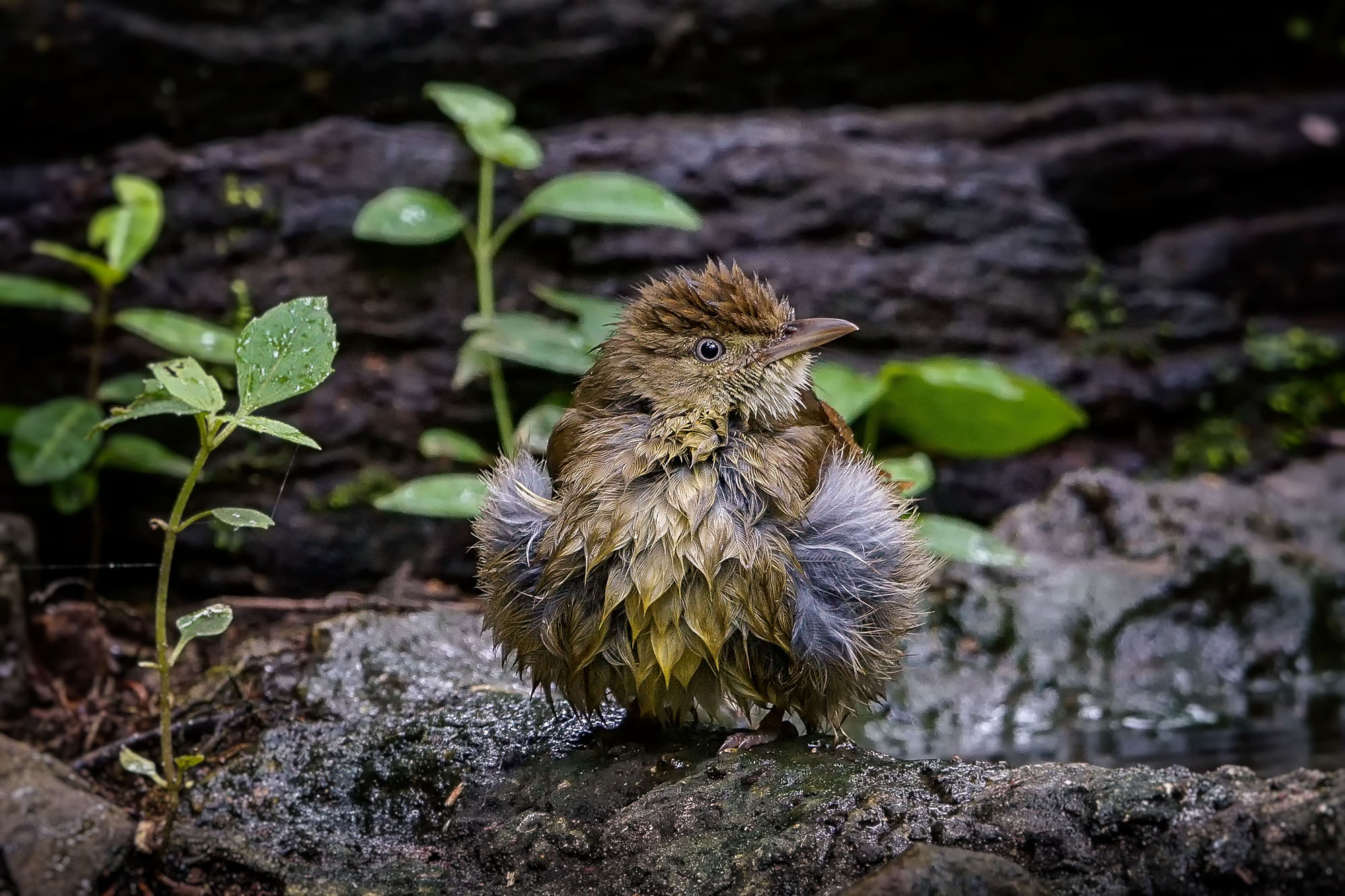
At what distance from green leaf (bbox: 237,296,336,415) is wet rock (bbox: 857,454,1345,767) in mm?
2741

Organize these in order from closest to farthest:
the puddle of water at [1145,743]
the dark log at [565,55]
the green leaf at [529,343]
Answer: the puddle of water at [1145,743]
the green leaf at [529,343]
the dark log at [565,55]

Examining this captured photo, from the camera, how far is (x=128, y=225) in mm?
5082

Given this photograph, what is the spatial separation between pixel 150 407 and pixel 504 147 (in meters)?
2.99

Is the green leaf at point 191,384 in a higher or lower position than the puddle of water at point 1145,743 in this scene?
higher

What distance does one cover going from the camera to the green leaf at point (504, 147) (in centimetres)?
546

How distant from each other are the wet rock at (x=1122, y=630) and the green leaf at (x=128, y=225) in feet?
11.1

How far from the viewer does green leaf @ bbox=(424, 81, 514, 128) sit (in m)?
5.47

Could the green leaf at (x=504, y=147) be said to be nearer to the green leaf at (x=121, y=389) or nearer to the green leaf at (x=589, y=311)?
the green leaf at (x=589, y=311)

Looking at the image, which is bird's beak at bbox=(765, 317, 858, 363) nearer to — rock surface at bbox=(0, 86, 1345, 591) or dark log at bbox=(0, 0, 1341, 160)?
rock surface at bbox=(0, 86, 1345, 591)

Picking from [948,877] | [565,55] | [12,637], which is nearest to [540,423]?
[12,637]

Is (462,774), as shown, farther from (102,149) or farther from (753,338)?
(102,149)

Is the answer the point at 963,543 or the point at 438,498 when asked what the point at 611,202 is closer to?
the point at 438,498

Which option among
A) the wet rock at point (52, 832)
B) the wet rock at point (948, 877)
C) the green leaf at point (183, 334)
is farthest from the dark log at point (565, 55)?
the wet rock at point (948, 877)

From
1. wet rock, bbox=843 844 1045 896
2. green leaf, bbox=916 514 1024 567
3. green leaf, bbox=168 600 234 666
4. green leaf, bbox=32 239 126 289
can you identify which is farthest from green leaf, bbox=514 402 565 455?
wet rock, bbox=843 844 1045 896
